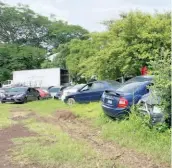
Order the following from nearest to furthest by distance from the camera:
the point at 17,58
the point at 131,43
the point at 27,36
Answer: the point at 131,43 < the point at 17,58 < the point at 27,36

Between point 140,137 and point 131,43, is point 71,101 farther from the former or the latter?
point 140,137

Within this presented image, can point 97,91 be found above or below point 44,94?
above

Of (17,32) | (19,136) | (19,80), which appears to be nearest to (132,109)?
(19,136)

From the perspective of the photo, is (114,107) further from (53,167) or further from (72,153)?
(53,167)

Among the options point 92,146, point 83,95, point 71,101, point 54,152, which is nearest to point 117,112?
point 92,146

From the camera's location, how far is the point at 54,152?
7680 millimetres

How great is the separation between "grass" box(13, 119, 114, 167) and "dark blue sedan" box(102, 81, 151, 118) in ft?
7.55

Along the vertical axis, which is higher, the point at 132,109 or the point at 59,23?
the point at 59,23

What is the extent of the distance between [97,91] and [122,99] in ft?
26.3

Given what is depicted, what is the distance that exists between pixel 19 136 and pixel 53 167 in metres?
3.48

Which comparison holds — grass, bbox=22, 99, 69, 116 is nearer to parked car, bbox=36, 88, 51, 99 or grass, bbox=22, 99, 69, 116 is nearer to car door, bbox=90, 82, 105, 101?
car door, bbox=90, 82, 105, 101

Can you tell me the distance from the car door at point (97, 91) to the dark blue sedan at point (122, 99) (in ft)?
22.9

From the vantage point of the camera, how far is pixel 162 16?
78.8 ft

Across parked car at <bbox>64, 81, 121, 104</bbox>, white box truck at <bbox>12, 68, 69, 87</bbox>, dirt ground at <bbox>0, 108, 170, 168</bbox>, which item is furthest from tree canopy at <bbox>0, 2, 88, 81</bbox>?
dirt ground at <bbox>0, 108, 170, 168</bbox>
